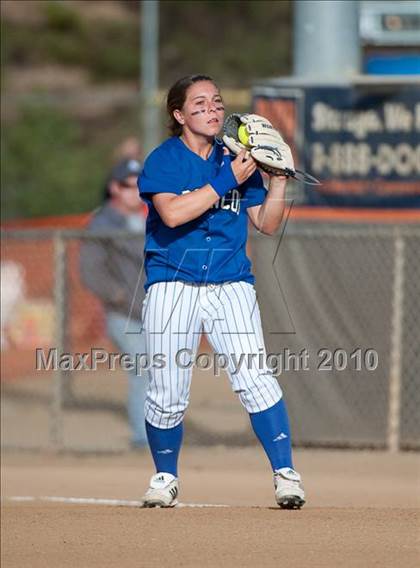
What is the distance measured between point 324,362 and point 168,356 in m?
3.78

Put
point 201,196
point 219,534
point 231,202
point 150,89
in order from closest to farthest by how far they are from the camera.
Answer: point 219,534 < point 201,196 < point 231,202 < point 150,89

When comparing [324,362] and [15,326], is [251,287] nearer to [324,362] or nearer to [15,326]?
[324,362]

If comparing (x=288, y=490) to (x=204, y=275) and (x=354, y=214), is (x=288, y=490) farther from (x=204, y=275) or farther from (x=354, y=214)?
(x=354, y=214)

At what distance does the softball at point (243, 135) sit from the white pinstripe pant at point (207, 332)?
2.20 ft

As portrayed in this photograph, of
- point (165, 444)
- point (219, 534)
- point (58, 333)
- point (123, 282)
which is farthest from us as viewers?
point (123, 282)

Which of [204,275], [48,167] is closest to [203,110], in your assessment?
[204,275]

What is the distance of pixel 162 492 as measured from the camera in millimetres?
6602

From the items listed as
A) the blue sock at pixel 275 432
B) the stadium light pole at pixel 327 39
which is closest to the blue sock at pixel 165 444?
the blue sock at pixel 275 432

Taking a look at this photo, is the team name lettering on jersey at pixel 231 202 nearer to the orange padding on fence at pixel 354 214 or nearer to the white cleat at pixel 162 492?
the white cleat at pixel 162 492

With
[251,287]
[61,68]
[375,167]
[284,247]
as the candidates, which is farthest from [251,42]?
[251,287]

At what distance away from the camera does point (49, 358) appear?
35.0 feet

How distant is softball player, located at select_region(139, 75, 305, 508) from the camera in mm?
6324

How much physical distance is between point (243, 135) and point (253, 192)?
296 millimetres

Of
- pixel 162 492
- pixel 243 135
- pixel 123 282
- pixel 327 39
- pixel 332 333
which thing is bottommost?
pixel 162 492
